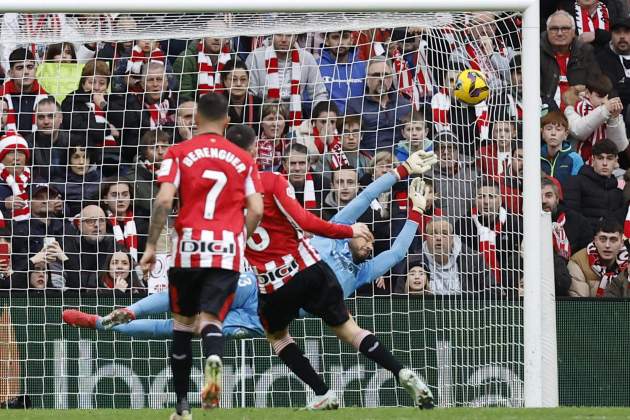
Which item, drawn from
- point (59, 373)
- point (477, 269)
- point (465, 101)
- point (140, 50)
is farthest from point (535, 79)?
point (59, 373)

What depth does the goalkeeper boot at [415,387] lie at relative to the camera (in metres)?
9.00

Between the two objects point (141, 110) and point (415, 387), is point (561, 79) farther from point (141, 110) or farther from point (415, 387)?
point (415, 387)

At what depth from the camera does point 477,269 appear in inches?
468

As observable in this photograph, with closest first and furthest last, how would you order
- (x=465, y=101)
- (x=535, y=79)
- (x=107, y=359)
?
A: (x=535, y=79), (x=465, y=101), (x=107, y=359)

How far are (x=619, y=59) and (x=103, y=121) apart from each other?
18.5 feet

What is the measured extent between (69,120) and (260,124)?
5.79 ft

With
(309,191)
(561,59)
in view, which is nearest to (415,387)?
(309,191)

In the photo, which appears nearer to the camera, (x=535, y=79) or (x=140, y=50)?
(x=535, y=79)

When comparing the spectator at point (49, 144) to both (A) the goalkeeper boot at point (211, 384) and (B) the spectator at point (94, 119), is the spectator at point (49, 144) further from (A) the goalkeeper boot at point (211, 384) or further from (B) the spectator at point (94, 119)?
(A) the goalkeeper boot at point (211, 384)

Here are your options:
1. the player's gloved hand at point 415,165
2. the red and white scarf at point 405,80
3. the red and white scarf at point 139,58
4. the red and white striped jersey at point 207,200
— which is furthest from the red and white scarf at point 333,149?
the red and white striped jersey at point 207,200

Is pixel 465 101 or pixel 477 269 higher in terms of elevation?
pixel 465 101

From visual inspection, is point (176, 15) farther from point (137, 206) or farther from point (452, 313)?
point (452, 313)

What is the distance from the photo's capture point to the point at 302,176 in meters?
12.2

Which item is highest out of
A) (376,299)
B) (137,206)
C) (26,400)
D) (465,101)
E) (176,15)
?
(176,15)
